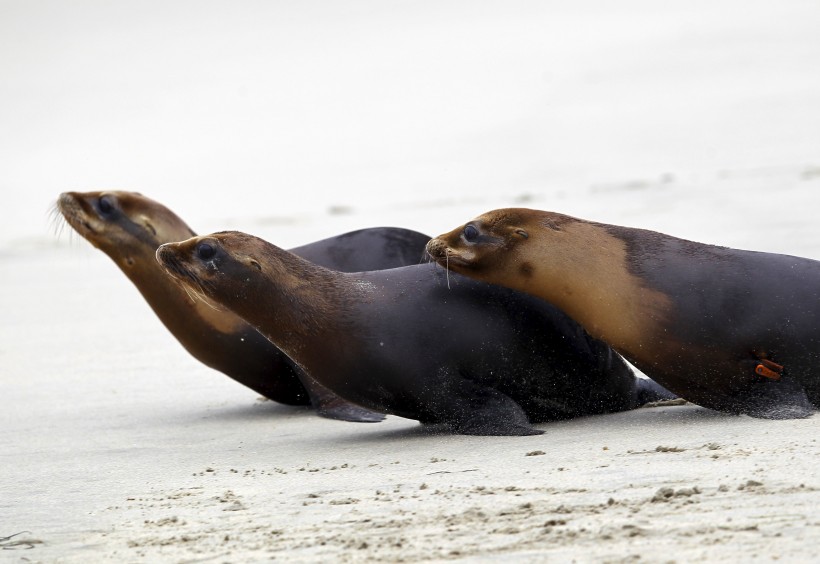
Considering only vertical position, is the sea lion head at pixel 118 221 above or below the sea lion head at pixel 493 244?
above

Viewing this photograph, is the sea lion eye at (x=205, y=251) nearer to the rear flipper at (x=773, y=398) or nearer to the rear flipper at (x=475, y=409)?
the rear flipper at (x=475, y=409)

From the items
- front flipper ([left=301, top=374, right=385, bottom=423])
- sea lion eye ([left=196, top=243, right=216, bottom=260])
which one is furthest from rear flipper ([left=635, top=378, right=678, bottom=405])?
sea lion eye ([left=196, top=243, right=216, bottom=260])

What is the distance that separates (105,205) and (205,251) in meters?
1.73

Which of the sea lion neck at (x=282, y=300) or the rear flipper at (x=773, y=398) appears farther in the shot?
the sea lion neck at (x=282, y=300)

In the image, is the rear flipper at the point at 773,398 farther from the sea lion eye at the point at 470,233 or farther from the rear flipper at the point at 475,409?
the sea lion eye at the point at 470,233

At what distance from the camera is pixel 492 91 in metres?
24.6

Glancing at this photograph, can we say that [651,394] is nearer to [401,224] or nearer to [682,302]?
[682,302]

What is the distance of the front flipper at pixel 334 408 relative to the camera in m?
6.60

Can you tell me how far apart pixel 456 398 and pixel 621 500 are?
6.05 feet

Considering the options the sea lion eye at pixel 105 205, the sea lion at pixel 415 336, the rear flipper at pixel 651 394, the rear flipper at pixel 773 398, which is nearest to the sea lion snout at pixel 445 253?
the sea lion at pixel 415 336

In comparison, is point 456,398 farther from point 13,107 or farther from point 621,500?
point 13,107

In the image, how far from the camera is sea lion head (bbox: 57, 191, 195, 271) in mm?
7445

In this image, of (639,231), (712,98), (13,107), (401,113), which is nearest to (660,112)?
(712,98)

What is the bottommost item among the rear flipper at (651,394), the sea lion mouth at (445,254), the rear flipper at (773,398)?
the rear flipper at (773,398)
